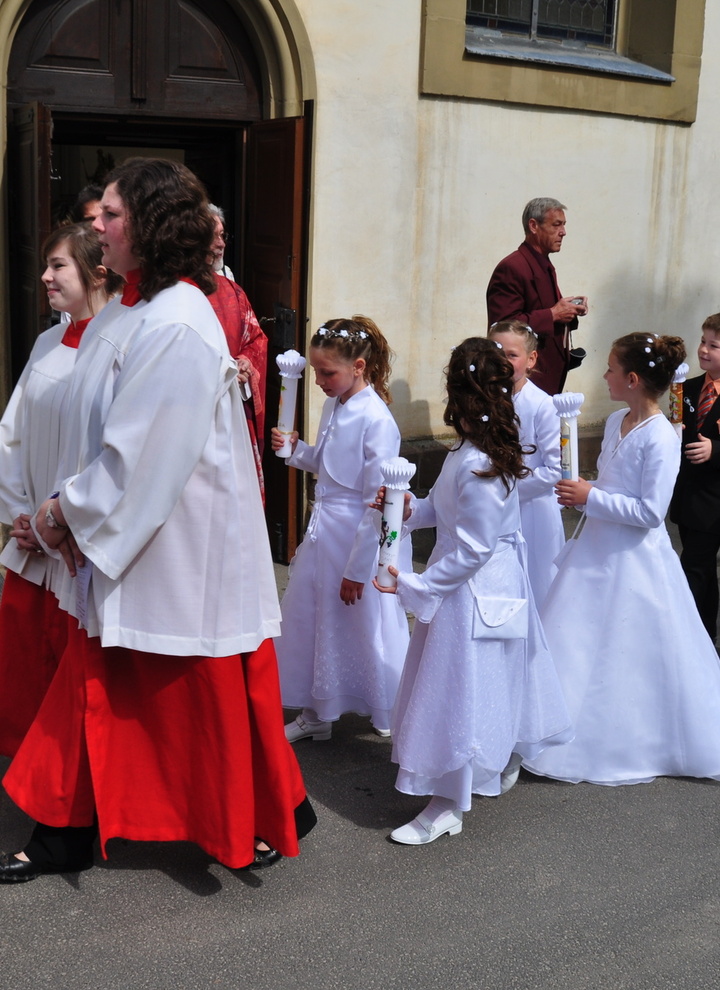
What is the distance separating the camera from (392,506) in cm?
360

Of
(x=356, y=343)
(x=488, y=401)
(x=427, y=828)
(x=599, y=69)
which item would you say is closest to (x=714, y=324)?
(x=356, y=343)

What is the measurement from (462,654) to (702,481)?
2.04 m

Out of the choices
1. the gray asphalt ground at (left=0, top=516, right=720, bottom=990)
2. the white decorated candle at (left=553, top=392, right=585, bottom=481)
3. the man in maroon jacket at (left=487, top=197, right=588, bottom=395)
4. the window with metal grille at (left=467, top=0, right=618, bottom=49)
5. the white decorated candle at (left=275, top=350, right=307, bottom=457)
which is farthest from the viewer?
the window with metal grille at (left=467, top=0, right=618, bottom=49)

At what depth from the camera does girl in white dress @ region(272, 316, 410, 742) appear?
433cm

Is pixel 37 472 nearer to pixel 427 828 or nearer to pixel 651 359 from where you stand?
pixel 427 828

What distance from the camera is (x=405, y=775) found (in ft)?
12.4

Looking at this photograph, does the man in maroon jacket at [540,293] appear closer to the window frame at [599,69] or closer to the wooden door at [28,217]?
the window frame at [599,69]

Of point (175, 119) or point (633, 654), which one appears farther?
point (175, 119)

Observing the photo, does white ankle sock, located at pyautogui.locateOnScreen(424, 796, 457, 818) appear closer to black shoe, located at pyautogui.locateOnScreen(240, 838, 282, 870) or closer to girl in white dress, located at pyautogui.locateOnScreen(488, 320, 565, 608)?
black shoe, located at pyautogui.locateOnScreen(240, 838, 282, 870)

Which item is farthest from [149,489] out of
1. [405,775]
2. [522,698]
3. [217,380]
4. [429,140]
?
[429,140]

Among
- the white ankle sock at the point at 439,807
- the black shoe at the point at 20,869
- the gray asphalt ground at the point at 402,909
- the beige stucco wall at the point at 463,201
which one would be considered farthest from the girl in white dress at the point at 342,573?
the beige stucco wall at the point at 463,201

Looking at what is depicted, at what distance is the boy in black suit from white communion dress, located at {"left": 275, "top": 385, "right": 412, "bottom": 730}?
150 centimetres

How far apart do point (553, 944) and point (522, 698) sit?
3.09 feet

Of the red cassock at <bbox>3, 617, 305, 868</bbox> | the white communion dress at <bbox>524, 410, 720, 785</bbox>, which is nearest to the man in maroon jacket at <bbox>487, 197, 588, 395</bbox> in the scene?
the white communion dress at <bbox>524, 410, 720, 785</bbox>
